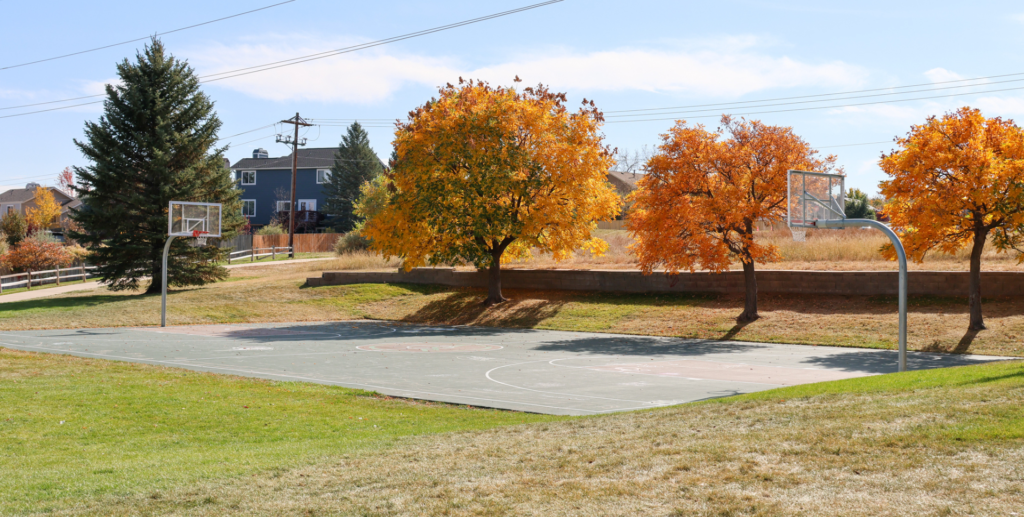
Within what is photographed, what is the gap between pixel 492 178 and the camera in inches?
1227

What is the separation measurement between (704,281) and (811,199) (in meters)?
13.1

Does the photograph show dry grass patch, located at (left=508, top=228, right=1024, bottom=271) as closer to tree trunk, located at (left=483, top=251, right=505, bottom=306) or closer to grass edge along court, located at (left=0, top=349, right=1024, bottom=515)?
tree trunk, located at (left=483, top=251, right=505, bottom=306)

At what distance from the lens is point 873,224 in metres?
17.1

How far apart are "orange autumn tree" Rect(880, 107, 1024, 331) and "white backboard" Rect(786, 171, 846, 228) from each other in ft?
10.6

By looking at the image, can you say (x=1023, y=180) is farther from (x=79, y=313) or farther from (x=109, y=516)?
(x=79, y=313)

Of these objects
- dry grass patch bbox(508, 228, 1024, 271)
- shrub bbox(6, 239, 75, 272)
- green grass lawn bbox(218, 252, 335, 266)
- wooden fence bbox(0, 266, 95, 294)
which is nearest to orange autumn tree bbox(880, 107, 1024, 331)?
dry grass patch bbox(508, 228, 1024, 271)

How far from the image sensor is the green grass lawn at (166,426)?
25.4 ft

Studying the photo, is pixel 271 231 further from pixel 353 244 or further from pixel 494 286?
pixel 494 286

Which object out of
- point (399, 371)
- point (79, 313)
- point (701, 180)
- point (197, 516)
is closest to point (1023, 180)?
point (701, 180)

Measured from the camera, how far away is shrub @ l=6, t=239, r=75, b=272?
161ft

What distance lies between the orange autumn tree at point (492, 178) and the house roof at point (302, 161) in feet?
164

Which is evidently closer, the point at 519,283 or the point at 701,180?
the point at 701,180

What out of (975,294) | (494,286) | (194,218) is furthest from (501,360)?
(194,218)

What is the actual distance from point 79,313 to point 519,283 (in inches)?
734
